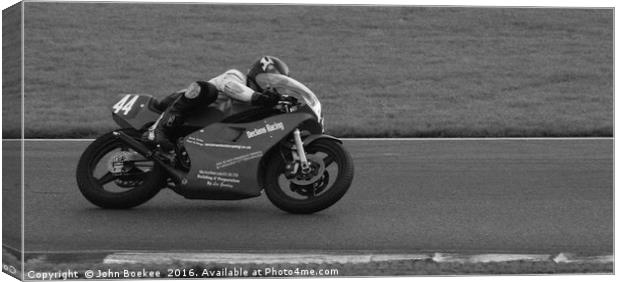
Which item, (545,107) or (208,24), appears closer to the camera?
(208,24)

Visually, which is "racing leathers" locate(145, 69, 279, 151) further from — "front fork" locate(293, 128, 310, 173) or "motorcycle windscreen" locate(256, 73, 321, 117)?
"front fork" locate(293, 128, 310, 173)

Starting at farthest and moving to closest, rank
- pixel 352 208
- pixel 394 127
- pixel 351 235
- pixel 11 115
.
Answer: pixel 394 127 → pixel 352 208 → pixel 351 235 → pixel 11 115

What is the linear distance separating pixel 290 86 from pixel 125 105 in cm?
103

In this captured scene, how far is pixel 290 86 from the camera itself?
36.0 feet

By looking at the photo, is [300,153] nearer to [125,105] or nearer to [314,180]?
[314,180]

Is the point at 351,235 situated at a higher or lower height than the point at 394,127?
lower

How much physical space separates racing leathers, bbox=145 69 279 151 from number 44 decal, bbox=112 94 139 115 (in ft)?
0.58

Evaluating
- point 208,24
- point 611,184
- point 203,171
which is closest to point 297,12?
point 208,24

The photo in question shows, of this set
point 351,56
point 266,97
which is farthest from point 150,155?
point 351,56

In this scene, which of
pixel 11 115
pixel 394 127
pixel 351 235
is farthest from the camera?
pixel 394 127

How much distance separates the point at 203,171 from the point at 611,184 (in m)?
2.41

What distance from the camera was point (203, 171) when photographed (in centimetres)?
1110

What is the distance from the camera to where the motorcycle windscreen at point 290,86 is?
10.9 meters

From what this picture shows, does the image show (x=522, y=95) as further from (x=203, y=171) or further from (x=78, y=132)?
(x=78, y=132)
